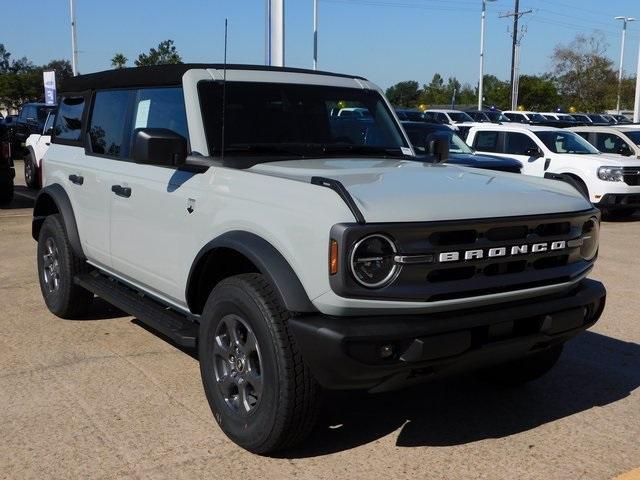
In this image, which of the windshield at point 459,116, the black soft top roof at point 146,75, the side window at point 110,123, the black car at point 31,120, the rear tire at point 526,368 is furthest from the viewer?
the windshield at point 459,116

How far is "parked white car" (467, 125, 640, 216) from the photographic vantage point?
12906 millimetres

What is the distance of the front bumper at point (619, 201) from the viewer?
12867 mm

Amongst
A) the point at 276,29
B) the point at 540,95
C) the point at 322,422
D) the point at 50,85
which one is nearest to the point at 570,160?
the point at 276,29

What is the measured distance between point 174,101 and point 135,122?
0.58m

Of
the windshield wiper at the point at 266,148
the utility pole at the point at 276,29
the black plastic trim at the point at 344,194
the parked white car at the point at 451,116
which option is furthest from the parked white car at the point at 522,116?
the black plastic trim at the point at 344,194

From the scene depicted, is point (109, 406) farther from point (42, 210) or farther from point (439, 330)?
point (42, 210)

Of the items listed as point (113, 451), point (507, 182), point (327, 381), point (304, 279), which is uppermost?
point (507, 182)

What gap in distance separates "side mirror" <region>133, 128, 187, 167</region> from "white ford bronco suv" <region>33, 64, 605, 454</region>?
0.01m

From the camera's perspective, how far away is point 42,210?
6227 mm

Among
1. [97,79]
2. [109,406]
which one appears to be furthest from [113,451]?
[97,79]

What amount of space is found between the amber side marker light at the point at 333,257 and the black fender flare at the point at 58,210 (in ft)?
10.1

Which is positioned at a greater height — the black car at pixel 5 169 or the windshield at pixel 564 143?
the windshield at pixel 564 143

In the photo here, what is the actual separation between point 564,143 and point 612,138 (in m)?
2.14

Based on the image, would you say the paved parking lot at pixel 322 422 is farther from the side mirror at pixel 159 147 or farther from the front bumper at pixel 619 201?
the front bumper at pixel 619 201
